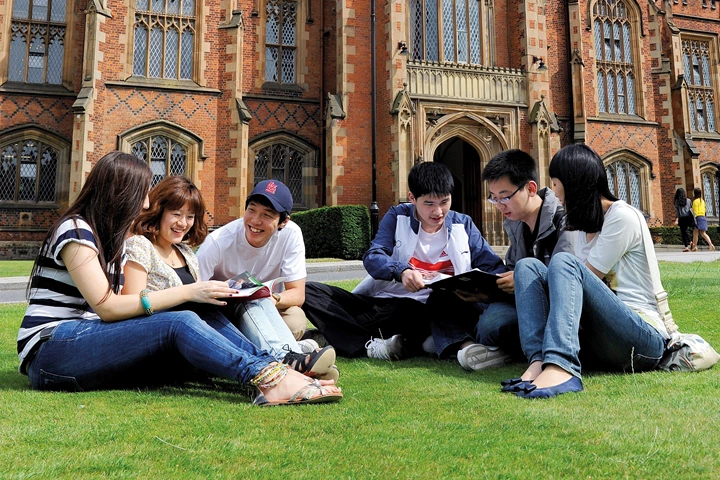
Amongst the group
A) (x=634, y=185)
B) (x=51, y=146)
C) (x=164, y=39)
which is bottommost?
(x=634, y=185)

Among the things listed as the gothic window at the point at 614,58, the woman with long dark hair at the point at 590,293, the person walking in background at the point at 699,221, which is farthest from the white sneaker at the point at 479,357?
the gothic window at the point at 614,58

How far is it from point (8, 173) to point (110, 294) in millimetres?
15758

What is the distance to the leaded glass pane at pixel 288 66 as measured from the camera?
17.1 metres

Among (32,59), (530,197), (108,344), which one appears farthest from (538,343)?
(32,59)

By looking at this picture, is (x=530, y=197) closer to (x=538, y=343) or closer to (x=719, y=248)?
(x=538, y=343)

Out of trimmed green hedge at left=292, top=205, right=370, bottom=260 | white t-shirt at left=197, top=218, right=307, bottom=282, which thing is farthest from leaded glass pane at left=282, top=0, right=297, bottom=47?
white t-shirt at left=197, top=218, right=307, bottom=282

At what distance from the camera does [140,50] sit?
607 inches

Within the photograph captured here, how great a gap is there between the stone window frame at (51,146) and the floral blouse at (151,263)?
1453 centimetres

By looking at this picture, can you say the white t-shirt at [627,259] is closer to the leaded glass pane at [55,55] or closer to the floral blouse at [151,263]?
the floral blouse at [151,263]

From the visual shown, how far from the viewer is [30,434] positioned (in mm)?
1978

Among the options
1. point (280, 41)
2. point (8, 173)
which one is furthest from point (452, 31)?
point (8, 173)

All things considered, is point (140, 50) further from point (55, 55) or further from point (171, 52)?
point (55, 55)

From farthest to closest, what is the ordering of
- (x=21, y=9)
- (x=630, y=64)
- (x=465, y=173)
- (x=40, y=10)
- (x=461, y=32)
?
(x=630, y=64), (x=465, y=173), (x=461, y=32), (x=40, y=10), (x=21, y=9)

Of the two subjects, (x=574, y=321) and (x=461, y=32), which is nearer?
(x=574, y=321)
